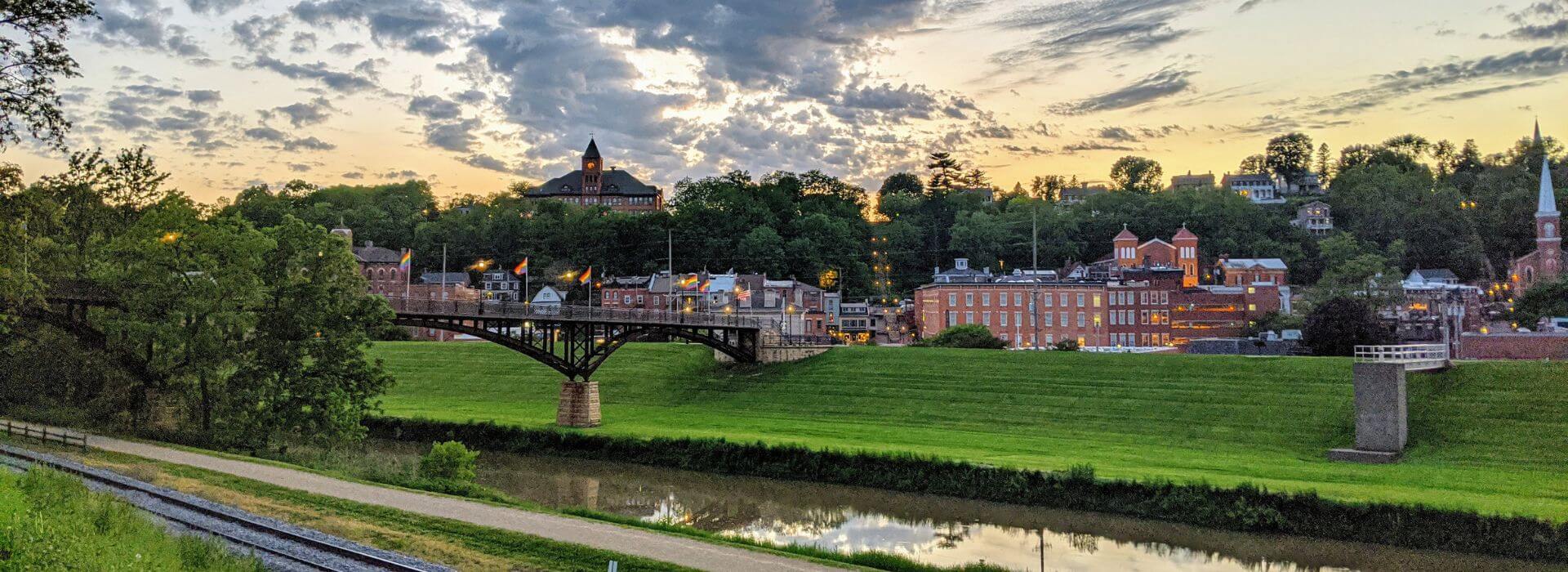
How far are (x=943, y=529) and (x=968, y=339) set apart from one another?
4236 centimetres

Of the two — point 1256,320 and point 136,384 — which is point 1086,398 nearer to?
point 136,384

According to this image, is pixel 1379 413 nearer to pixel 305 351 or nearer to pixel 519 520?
pixel 519 520

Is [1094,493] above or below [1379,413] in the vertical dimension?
below

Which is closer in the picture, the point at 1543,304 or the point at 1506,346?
the point at 1506,346

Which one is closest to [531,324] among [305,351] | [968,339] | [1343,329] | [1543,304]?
[305,351]

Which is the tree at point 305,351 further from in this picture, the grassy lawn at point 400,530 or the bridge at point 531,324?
the grassy lawn at point 400,530

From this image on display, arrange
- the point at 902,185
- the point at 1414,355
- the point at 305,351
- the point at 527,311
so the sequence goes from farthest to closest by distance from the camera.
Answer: the point at 902,185, the point at 527,311, the point at 1414,355, the point at 305,351

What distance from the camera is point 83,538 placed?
17797 mm

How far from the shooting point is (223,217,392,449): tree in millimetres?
40469

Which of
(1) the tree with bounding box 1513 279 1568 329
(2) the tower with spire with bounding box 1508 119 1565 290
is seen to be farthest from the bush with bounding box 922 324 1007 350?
(2) the tower with spire with bounding box 1508 119 1565 290

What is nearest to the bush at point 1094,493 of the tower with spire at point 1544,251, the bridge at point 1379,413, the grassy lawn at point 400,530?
the bridge at point 1379,413

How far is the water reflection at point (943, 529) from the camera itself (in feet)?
92.5

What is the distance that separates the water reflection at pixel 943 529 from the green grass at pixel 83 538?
49.4ft

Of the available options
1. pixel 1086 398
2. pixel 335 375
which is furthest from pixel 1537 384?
pixel 335 375
